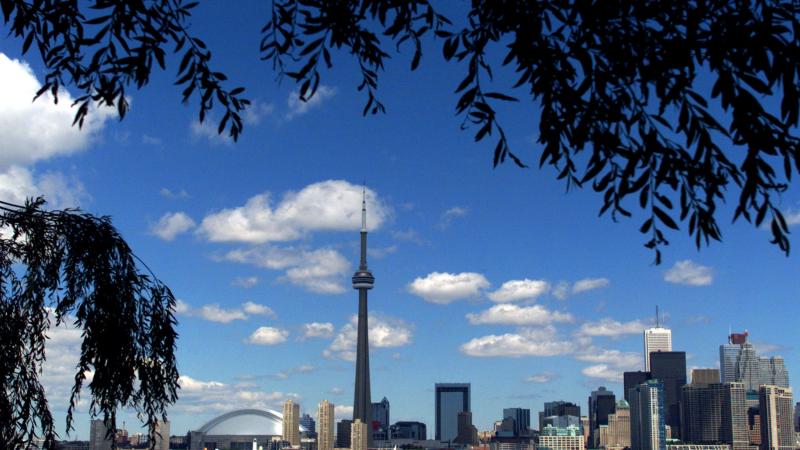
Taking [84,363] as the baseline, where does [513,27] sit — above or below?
above

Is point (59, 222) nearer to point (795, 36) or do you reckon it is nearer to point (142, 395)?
point (142, 395)

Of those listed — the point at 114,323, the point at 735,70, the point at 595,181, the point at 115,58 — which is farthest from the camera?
the point at 114,323

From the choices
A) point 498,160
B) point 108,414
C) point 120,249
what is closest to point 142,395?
point 108,414

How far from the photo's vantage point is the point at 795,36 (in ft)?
22.4

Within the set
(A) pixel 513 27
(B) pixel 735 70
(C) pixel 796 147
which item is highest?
(A) pixel 513 27

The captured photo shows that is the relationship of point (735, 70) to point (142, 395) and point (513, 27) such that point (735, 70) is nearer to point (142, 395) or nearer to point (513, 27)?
point (513, 27)

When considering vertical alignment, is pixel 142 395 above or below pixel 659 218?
below

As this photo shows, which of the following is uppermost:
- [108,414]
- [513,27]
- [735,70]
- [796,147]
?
[513,27]

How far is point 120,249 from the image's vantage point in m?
13.9

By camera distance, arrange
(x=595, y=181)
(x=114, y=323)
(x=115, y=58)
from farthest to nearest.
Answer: (x=114, y=323) < (x=115, y=58) < (x=595, y=181)

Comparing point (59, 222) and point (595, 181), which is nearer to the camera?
point (595, 181)

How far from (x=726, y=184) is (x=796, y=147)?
55cm

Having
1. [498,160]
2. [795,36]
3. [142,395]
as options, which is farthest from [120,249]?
[795,36]

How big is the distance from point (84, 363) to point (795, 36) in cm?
1049
